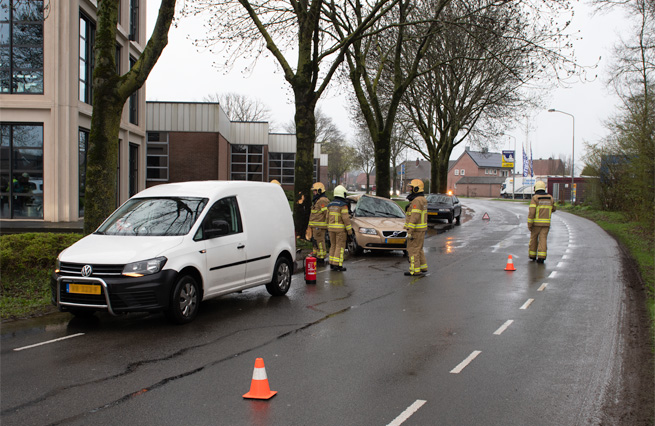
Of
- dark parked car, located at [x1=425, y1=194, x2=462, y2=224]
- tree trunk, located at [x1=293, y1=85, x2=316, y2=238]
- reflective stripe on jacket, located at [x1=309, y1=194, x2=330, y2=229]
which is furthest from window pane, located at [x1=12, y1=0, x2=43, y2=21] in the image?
dark parked car, located at [x1=425, y1=194, x2=462, y2=224]

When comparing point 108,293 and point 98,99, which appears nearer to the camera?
point 108,293

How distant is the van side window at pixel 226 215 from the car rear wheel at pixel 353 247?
24.9 feet

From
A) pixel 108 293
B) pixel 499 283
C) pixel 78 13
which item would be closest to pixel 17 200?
pixel 78 13

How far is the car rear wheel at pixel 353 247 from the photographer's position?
16.2 meters

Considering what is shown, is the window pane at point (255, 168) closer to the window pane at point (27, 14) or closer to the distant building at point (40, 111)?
the distant building at point (40, 111)

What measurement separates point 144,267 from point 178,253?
0.49 metres

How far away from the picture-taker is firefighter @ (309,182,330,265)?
14.3 metres

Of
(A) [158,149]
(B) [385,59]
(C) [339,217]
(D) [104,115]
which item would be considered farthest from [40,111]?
(A) [158,149]

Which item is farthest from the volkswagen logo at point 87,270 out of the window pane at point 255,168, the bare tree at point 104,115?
the window pane at point 255,168

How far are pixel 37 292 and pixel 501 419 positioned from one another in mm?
7644

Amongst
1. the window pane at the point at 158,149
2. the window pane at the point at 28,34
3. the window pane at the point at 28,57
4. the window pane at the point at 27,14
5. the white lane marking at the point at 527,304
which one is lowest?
the white lane marking at the point at 527,304

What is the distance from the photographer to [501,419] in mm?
4574

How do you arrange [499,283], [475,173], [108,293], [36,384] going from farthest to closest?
[475,173], [499,283], [108,293], [36,384]

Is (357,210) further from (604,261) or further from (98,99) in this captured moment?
(98,99)
